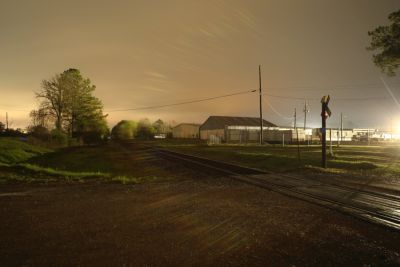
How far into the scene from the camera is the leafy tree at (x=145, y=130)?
117869 millimetres

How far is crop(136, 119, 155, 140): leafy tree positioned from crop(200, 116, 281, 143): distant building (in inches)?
1525

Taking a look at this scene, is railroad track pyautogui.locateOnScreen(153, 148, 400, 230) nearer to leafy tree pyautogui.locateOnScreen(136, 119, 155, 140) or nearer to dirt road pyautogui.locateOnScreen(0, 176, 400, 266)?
dirt road pyautogui.locateOnScreen(0, 176, 400, 266)

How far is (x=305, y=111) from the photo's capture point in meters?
86.4

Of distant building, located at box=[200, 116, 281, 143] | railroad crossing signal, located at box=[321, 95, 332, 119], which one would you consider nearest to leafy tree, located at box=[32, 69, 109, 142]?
distant building, located at box=[200, 116, 281, 143]

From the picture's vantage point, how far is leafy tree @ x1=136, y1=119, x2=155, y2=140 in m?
118

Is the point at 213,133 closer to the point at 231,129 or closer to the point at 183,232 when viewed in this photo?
the point at 231,129

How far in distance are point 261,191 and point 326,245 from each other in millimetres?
5333

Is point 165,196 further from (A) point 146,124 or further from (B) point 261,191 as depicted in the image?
(A) point 146,124

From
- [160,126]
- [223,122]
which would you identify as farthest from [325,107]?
[160,126]

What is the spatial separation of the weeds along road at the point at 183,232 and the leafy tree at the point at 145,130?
10574cm

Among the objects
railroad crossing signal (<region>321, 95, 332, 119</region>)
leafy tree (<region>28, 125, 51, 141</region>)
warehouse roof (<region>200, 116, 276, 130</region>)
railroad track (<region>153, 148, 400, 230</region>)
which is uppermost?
warehouse roof (<region>200, 116, 276, 130</region>)

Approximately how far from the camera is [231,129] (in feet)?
225

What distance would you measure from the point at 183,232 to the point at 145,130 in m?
119

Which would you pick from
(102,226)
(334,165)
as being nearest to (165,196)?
(102,226)
